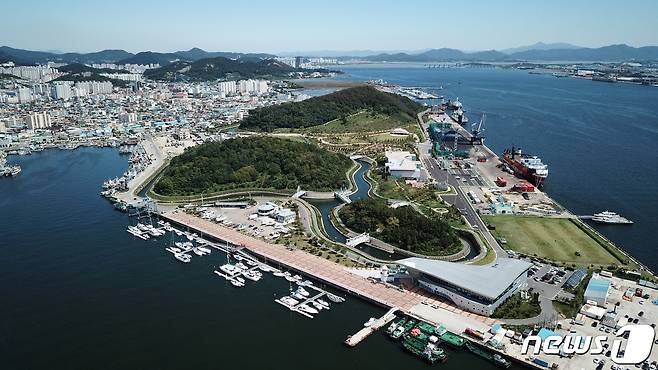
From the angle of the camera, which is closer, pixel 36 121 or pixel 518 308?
pixel 518 308

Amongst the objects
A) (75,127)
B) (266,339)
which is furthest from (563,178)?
(75,127)

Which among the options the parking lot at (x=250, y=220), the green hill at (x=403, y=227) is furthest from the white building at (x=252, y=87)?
the green hill at (x=403, y=227)

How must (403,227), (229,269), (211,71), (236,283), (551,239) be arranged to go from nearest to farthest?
(236,283) → (229,269) → (551,239) → (403,227) → (211,71)

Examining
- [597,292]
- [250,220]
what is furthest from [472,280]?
[250,220]

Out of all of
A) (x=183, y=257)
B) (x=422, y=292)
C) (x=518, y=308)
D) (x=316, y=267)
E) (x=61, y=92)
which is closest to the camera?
(x=518, y=308)

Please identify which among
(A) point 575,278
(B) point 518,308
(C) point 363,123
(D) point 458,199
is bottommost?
(B) point 518,308

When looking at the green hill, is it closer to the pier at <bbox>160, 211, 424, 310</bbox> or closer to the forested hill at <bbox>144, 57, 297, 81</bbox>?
the pier at <bbox>160, 211, 424, 310</bbox>

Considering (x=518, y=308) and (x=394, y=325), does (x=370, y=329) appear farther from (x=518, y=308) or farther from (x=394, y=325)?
(x=518, y=308)
